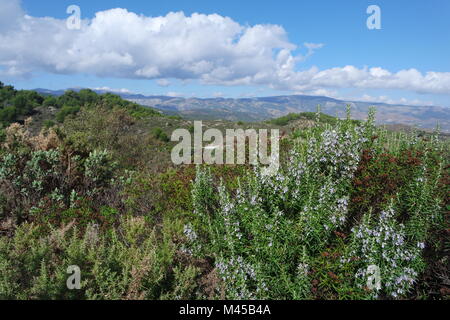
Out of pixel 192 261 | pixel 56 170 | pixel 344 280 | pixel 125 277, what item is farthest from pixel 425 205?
pixel 56 170

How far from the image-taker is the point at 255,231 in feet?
12.6

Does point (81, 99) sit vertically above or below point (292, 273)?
above

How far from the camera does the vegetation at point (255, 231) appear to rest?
11.5 ft

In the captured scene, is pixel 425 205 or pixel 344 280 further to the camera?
pixel 425 205

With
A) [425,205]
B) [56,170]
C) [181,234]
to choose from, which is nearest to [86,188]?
[56,170]

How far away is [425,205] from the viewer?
174 inches

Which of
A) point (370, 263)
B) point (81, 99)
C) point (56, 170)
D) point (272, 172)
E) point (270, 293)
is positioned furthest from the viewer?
point (81, 99)

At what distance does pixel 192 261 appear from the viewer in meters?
4.51

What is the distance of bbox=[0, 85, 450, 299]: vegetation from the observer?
11.5ft

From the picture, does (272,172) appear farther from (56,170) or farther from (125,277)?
(56,170)

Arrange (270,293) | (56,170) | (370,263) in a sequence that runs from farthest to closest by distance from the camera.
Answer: (56,170) < (270,293) < (370,263)

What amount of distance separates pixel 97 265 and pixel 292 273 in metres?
2.42
